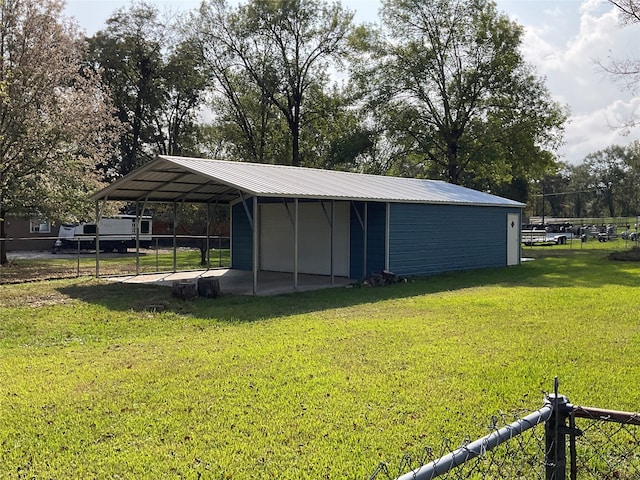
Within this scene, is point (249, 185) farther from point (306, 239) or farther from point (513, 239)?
point (513, 239)

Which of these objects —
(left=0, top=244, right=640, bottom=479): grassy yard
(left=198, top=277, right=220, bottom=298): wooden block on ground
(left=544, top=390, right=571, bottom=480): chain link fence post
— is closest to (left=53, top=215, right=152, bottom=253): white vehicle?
(left=198, top=277, right=220, bottom=298): wooden block on ground

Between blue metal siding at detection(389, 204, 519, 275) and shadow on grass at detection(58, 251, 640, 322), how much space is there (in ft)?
1.83

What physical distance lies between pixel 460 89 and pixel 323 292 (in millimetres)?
19499

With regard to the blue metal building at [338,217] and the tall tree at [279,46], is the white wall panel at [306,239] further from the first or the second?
the tall tree at [279,46]

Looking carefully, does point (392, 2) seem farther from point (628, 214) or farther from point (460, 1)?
point (628, 214)

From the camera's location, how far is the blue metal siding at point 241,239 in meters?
18.5

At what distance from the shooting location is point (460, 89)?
1133 inches

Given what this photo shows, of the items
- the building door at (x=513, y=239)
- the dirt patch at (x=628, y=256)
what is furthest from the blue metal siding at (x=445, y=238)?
the dirt patch at (x=628, y=256)

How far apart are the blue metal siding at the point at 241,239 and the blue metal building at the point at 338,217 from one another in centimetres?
3

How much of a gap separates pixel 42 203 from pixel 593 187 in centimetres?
6573

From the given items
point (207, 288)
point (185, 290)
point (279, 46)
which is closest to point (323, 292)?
point (207, 288)

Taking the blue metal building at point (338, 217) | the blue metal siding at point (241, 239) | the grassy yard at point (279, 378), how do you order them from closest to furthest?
1. the grassy yard at point (279, 378)
2. the blue metal building at point (338, 217)
3. the blue metal siding at point (241, 239)

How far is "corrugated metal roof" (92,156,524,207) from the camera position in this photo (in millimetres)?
12477

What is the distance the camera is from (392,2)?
30125 mm
